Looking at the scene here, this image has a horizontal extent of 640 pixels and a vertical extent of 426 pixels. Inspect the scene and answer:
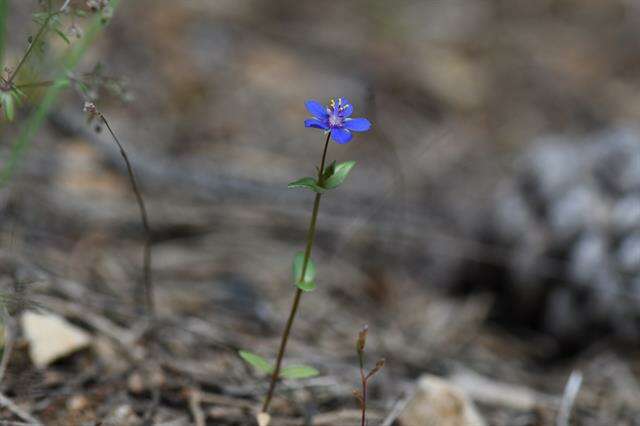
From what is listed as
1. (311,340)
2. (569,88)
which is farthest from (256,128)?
(569,88)

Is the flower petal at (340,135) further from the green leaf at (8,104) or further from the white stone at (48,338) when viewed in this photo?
the white stone at (48,338)

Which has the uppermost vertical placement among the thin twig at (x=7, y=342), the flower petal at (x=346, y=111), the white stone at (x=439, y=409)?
the flower petal at (x=346, y=111)

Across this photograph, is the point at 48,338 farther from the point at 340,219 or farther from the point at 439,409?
the point at 340,219

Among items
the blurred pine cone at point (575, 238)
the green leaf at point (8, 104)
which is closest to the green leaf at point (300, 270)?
the green leaf at point (8, 104)

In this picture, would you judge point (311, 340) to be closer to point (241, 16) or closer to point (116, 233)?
point (116, 233)

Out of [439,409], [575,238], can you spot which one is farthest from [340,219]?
[439,409]

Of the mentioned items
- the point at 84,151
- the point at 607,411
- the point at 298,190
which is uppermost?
the point at 84,151

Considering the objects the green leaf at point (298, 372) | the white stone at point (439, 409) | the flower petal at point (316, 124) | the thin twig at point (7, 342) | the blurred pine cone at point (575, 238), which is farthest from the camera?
the blurred pine cone at point (575, 238)
